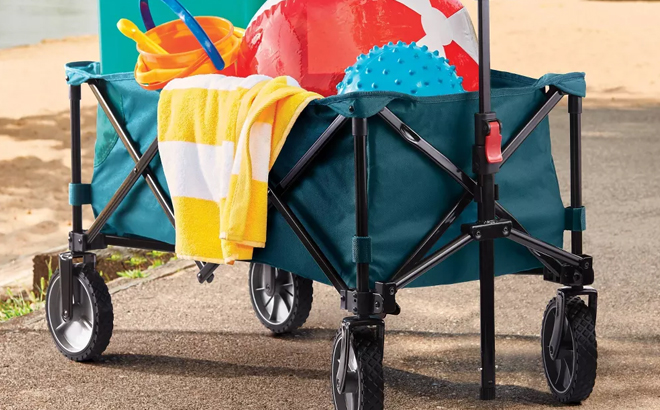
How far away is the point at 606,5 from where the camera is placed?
62.1 feet

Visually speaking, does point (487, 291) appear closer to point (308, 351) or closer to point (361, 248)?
point (361, 248)

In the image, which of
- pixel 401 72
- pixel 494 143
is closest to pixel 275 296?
pixel 401 72

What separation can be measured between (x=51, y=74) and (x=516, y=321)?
34.3ft

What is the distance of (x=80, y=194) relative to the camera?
3.76 meters

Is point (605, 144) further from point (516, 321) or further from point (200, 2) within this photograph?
point (200, 2)

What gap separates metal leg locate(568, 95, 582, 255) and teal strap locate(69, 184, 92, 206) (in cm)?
166

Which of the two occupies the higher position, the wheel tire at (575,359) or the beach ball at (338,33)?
the beach ball at (338,33)

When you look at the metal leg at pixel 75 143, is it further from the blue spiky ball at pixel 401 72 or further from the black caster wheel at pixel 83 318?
the blue spiky ball at pixel 401 72

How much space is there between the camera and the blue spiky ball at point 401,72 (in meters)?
2.98

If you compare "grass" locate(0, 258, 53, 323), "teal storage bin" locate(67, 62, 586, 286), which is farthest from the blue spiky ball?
"grass" locate(0, 258, 53, 323)

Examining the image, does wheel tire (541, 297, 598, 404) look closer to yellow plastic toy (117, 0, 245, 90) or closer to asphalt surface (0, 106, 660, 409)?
asphalt surface (0, 106, 660, 409)

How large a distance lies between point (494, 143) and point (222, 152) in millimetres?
760

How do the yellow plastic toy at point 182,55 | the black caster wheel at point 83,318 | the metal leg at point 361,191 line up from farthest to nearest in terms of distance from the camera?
the black caster wheel at point 83,318
the yellow plastic toy at point 182,55
the metal leg at point 361,191

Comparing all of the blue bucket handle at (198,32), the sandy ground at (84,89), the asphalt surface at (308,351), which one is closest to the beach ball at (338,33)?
the blue bucket handle at (198,32)
